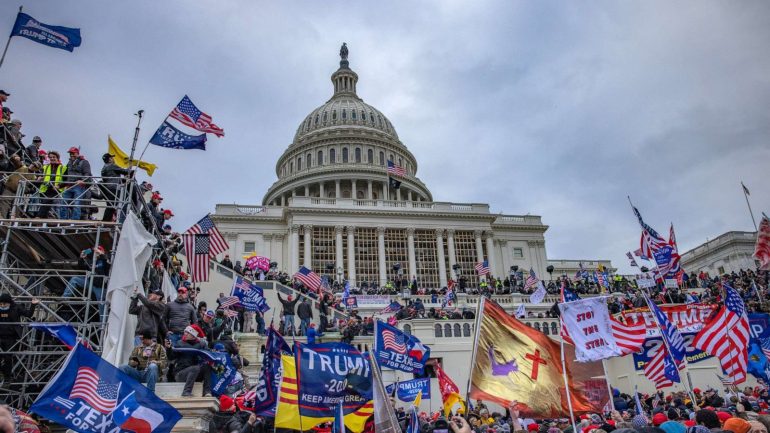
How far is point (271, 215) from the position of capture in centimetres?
5341

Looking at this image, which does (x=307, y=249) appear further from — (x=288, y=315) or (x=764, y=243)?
(x=764, y=243)

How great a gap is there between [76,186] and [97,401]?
26.6ft

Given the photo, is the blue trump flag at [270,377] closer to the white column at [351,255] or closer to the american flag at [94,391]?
the american flag at [94,391]

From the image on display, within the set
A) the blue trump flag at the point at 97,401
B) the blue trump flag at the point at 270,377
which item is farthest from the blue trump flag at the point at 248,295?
the blue trump flag at the point at 97,401

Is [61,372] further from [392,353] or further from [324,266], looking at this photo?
[324,266]

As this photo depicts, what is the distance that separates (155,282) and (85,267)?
202 cm

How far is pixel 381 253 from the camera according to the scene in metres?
50.8

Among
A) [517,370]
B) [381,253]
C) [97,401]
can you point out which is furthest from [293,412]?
[381,253]

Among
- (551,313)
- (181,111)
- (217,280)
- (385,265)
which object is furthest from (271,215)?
(181,111)

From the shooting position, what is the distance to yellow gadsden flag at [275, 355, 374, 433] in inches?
312

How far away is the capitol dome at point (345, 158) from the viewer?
233 ft

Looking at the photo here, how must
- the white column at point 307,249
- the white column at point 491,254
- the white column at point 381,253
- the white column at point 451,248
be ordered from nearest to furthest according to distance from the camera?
the white column at point 307,249, the white column at point 381,253, the white column at point 451,248, the white column at point 491,254

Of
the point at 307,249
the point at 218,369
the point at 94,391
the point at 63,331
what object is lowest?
the point at 94,391

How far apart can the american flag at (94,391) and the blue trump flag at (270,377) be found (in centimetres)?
289
